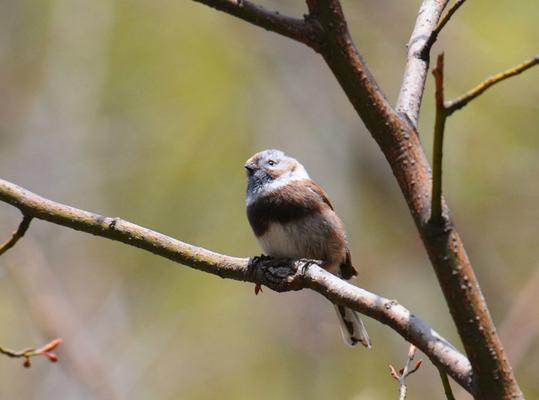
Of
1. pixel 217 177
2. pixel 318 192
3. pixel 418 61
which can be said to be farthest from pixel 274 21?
pixel 217 177

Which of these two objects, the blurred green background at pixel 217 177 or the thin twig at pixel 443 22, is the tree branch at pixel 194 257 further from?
the blurred green background at pixel 217 177

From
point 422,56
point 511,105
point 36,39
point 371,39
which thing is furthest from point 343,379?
point 422,56

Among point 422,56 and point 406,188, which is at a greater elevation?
point 422,56

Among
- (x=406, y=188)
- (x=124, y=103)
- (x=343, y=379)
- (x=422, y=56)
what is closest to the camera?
(x=406, y=188)

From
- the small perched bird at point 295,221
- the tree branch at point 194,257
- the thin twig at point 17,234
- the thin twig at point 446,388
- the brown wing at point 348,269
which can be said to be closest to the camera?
the thin twig at point 446,388

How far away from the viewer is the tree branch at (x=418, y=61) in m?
2.65

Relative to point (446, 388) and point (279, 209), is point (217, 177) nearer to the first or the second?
point (279, 209)

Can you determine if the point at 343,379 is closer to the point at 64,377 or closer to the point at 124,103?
the point at 64,377

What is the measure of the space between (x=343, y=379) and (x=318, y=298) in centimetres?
105

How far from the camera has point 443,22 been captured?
2459 millimetres

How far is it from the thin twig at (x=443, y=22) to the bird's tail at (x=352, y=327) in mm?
3078

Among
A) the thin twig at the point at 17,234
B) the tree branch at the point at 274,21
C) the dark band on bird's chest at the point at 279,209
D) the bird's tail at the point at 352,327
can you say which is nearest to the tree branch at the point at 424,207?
the tree branch at the point at 274,21

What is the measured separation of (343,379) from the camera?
347 inches

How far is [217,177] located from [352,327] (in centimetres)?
510
